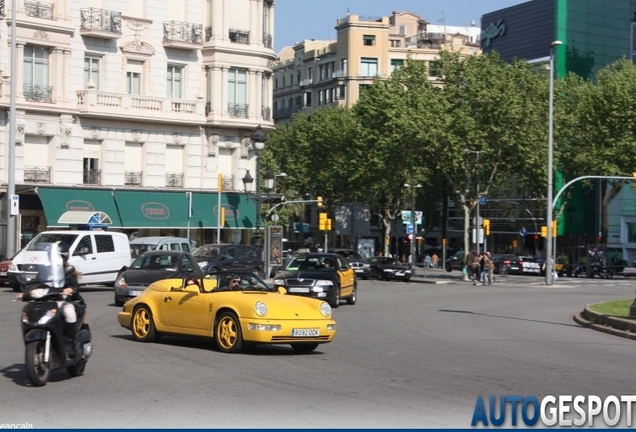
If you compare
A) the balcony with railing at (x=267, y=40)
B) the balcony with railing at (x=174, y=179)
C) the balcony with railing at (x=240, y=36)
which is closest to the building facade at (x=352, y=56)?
the balcony with railing at (x=267, y=40)

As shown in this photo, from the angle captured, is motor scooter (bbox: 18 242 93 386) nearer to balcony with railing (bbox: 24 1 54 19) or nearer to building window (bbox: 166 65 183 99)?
balcony with railing (bbox: 24 1 54 19)

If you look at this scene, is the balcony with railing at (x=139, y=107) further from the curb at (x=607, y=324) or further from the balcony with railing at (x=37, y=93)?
the curb at (x=607, y=324)

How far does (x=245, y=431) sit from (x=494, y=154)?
52326mm

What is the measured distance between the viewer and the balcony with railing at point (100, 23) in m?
51.9

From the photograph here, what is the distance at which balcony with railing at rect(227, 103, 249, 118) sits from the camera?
2268 inches

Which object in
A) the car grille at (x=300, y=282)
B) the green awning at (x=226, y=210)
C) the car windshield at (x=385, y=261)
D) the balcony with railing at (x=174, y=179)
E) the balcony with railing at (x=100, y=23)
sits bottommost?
the car windshield at (x=385, y=261)

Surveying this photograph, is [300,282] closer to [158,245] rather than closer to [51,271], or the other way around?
[158,245]

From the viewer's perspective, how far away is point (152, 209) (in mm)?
53844

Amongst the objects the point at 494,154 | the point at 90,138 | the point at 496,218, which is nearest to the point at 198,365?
the point at 90,138

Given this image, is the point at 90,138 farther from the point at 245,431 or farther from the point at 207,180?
the point at 245,431

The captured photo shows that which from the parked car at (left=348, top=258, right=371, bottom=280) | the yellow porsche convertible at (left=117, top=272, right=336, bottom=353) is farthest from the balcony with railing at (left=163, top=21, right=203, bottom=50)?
the yellow porsche convertible at (left=117, top=272, right=336, bottom=353)

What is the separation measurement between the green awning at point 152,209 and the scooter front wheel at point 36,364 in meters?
40.4

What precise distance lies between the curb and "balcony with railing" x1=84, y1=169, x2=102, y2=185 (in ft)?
103

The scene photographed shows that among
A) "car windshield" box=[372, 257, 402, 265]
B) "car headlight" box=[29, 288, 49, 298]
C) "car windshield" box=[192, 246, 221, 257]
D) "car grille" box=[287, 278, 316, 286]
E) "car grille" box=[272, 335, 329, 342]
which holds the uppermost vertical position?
"car headlight" box=[29, 288, 49, 298]
